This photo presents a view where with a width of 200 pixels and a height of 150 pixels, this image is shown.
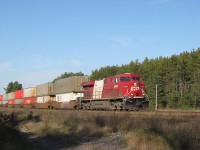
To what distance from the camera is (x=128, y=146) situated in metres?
10.5

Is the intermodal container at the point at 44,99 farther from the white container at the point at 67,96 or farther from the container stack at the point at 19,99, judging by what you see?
the container stack at the point at 19,99

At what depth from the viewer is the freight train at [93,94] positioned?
91.7 feet

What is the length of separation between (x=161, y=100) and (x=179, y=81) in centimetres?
892

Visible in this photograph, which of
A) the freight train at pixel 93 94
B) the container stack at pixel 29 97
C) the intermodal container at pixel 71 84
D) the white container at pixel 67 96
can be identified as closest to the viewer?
the freight train at pixel 93 94

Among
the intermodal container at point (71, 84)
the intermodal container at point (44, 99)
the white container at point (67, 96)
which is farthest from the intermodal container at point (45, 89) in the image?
the white container at point (67, 96)

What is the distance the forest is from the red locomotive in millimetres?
23936

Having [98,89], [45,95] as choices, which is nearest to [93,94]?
[98,89]

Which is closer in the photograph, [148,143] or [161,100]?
[148,143]

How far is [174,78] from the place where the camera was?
218ft

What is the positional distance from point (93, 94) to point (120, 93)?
6148 millimetres

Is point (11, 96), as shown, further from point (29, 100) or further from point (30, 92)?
point (29, 100)

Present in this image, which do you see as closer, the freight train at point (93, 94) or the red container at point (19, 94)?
the freight train at point (93, 94)

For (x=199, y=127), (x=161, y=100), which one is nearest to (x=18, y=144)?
(x=199, y=127)

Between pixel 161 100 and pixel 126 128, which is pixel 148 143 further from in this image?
pixel 161 100
